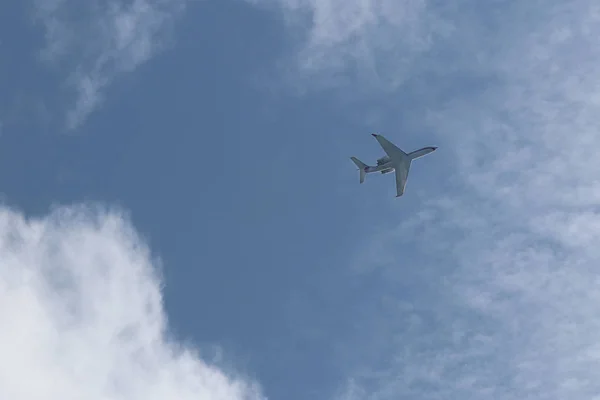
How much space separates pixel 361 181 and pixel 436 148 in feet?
73.6

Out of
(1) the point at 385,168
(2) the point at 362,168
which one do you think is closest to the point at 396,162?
(1) the point at 385,168

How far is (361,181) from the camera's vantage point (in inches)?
6796

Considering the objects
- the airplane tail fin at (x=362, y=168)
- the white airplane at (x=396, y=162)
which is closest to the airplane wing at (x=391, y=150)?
the white airplane at (x=396, y=162)

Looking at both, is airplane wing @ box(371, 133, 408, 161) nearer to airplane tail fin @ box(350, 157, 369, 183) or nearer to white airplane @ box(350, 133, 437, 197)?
white airplane @ box(350, 133, 437, 197)

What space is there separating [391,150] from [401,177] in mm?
7612

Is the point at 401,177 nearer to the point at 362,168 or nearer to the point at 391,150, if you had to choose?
the point at 391,150

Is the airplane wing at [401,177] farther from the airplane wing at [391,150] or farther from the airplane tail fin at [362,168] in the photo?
the airplane tail fin at [362,168]

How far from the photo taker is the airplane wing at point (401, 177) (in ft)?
529

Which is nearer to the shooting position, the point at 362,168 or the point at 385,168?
the point at 385,168

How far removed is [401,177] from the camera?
532 feet

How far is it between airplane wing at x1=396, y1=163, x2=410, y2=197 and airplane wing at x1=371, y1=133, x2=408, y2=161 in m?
2.55

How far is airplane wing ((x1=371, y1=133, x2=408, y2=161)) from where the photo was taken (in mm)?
160125

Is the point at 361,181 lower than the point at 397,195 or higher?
higher

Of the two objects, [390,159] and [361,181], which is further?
[361,181]
